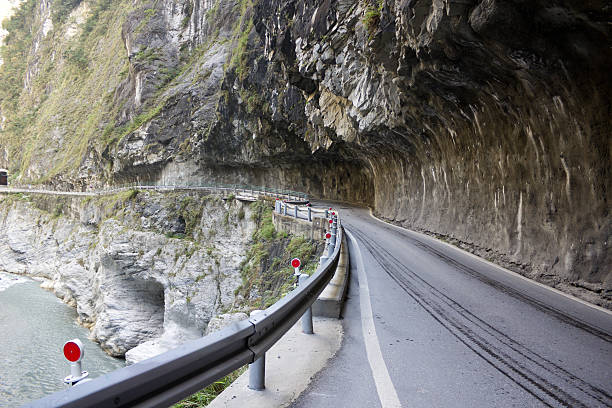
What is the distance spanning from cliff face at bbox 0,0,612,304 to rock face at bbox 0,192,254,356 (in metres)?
8.79

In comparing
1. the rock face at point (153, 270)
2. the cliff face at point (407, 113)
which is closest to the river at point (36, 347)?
the rock face at point (153, 270)

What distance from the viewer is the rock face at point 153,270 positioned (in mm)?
25125

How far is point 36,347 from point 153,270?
8680 mm

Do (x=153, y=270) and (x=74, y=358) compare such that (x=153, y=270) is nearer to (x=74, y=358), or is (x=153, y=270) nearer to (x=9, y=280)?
(x=9, y=280)

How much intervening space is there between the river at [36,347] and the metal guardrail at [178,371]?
1996 cm

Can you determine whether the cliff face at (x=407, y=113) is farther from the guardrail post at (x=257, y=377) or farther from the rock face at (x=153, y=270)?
the rock face at (x=153, y=270)

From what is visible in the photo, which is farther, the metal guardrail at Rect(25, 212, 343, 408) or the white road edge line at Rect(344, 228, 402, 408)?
the white road edge line at Rect(344, 228, 402, 408)

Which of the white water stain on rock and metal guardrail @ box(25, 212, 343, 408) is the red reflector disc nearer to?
metal guardrail @ box(25, 212, 343, 408)

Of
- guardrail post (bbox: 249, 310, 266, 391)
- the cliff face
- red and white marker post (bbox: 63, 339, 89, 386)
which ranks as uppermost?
the cliff face

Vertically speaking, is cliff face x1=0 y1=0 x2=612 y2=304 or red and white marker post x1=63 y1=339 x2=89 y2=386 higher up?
cliff face x1=0 y1=0 x2=612 y2=304

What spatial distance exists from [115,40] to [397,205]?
7273 cm

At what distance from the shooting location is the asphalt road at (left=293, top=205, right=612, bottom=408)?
117 inches

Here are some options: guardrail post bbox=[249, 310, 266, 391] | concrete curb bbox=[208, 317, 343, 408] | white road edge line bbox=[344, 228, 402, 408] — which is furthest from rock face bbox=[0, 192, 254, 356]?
guardrail post bbox=[249, 310, 266, 391]

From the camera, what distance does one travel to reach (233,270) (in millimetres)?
26109
